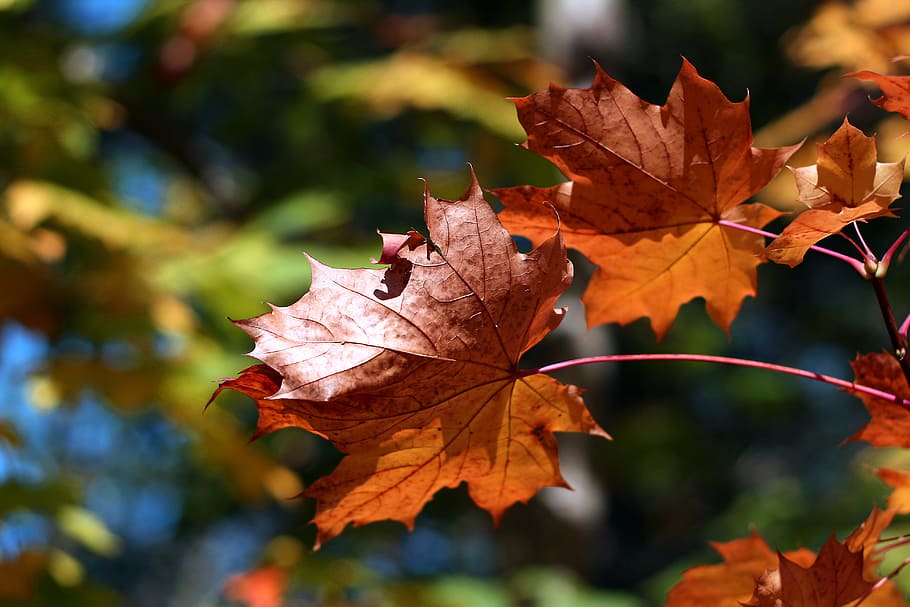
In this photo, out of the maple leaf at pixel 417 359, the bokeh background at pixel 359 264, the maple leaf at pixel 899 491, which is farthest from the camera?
the bokeh background at pixel 359 264

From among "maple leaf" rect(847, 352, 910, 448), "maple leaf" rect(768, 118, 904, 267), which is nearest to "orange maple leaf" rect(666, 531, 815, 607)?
"maple leaf" rect(847, 352, 910, 448)

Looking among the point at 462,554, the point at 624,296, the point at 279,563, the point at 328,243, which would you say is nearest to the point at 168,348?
the point at 279,563

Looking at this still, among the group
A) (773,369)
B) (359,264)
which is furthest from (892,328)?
(359,264)

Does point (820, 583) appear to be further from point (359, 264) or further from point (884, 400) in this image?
point (359, 264)

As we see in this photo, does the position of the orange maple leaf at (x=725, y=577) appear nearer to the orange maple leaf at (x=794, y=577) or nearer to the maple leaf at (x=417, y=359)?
the orange maple leaf at (x=794, y=577)

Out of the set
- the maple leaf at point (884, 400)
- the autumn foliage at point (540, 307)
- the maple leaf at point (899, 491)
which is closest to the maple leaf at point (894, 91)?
→ the autumn foliage at point (540, 307)

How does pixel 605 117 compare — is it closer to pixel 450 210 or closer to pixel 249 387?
pixel 450 210
